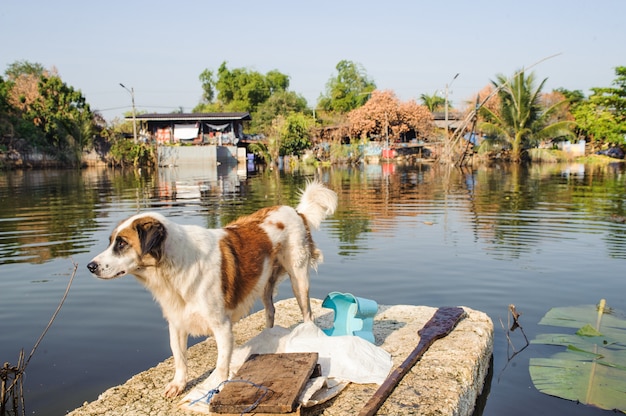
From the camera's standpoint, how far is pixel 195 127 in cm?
5938

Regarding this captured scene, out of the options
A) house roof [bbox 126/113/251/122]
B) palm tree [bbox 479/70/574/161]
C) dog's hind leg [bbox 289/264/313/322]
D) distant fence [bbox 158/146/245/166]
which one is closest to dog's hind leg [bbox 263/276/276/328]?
dog's hind leg [bbox 289/264/313/322]

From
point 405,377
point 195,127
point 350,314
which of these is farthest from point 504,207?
point 195,127

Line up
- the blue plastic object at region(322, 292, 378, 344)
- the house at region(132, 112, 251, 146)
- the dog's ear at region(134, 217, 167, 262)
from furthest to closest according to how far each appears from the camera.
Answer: the house at region(132, 112, 251, 146), the blue plastic object at region(322, 292, 378, 344), the dog's ear at region(134, 217, 167, 262)

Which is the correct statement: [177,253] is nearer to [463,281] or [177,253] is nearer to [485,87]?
[463,281]

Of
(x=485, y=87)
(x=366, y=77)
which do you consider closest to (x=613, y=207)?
(x=485, y=87)

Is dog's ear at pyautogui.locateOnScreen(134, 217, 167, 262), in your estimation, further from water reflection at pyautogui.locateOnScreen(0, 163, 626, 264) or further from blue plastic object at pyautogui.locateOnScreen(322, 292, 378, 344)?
water reflection at pyautogui.locateOnScreen(0, 163, 626, 264)

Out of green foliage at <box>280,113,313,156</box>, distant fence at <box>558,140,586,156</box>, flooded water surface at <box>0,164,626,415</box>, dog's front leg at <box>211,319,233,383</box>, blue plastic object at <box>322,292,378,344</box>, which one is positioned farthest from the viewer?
green foliage at <box>280,113,313,156</box>

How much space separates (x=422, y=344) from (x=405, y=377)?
0.66m

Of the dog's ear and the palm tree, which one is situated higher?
the palm tree

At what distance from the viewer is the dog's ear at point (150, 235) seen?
13.1ft

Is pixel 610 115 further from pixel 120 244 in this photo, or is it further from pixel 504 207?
pixel 120 244

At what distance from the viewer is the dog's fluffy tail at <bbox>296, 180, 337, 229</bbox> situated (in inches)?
235

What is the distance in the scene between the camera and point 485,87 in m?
65.7

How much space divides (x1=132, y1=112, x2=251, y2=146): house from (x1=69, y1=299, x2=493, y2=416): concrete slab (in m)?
53.6
